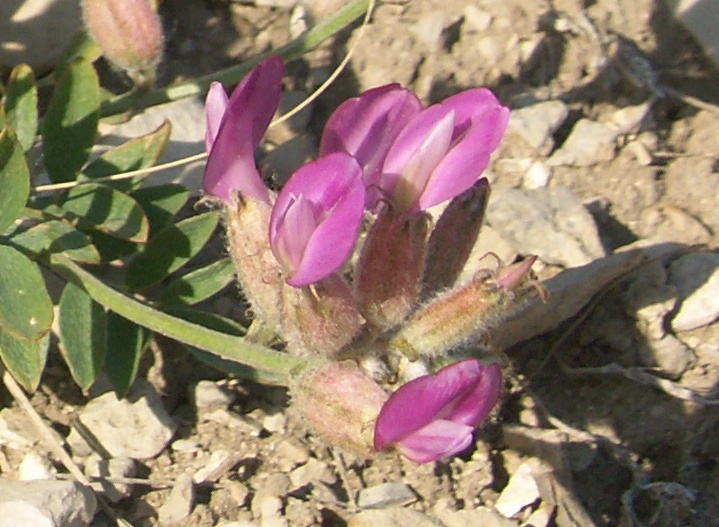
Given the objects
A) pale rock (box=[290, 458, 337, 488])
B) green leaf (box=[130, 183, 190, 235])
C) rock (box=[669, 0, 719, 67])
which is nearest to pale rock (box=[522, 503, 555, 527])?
pale rock (box=[290, 458, 337, 488])

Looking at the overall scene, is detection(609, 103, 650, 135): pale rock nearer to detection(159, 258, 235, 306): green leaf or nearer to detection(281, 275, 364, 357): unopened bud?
detection(159, 258, 235, 306): green leaf

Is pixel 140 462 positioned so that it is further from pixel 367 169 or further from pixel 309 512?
pixel 367 169

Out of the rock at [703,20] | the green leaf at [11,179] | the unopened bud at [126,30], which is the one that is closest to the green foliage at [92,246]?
the green leaf at [11,179]

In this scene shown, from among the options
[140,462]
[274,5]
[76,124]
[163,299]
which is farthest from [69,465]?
[274,5]

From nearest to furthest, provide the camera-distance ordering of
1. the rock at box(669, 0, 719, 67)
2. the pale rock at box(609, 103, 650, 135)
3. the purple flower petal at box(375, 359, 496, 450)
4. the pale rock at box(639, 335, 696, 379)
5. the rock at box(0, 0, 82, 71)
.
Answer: the purple flower petal at box(375, 359, 496, 450) → the pale rock at box(639, 335, 696, 379) → the rock at box(0, 0, 82, 71) → the pale rock at box(609, 103, 650, 135) → the rock at box(669, 0, 719, 67)

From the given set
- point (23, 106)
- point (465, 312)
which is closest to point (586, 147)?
point (465, 312)

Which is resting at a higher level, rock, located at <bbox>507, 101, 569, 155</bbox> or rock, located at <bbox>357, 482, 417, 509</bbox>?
rock, located at <bbox>507, 101, 569, 155</bbox>
